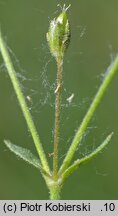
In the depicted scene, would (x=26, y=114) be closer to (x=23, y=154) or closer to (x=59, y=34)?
(x=23, y=154)

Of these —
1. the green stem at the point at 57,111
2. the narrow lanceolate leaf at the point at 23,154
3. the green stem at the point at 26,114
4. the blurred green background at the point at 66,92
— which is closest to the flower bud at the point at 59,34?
the green stem at the point at 57,111

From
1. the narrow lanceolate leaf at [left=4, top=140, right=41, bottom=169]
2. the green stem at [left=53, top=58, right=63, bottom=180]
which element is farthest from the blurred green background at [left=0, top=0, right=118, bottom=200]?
the green stem at [left=53, top=58, right=63, bottom=180]

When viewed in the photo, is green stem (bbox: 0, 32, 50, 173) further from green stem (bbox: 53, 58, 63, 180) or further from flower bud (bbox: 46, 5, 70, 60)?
flower bud (bbox: 46, 5, 70, 60)

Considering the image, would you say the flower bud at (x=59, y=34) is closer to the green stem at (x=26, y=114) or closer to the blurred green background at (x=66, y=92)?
the green stem at (x=26, y=114)

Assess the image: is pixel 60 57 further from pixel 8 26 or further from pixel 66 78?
pixel 8 26

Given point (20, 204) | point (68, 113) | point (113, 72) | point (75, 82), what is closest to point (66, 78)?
point (75, 82)
